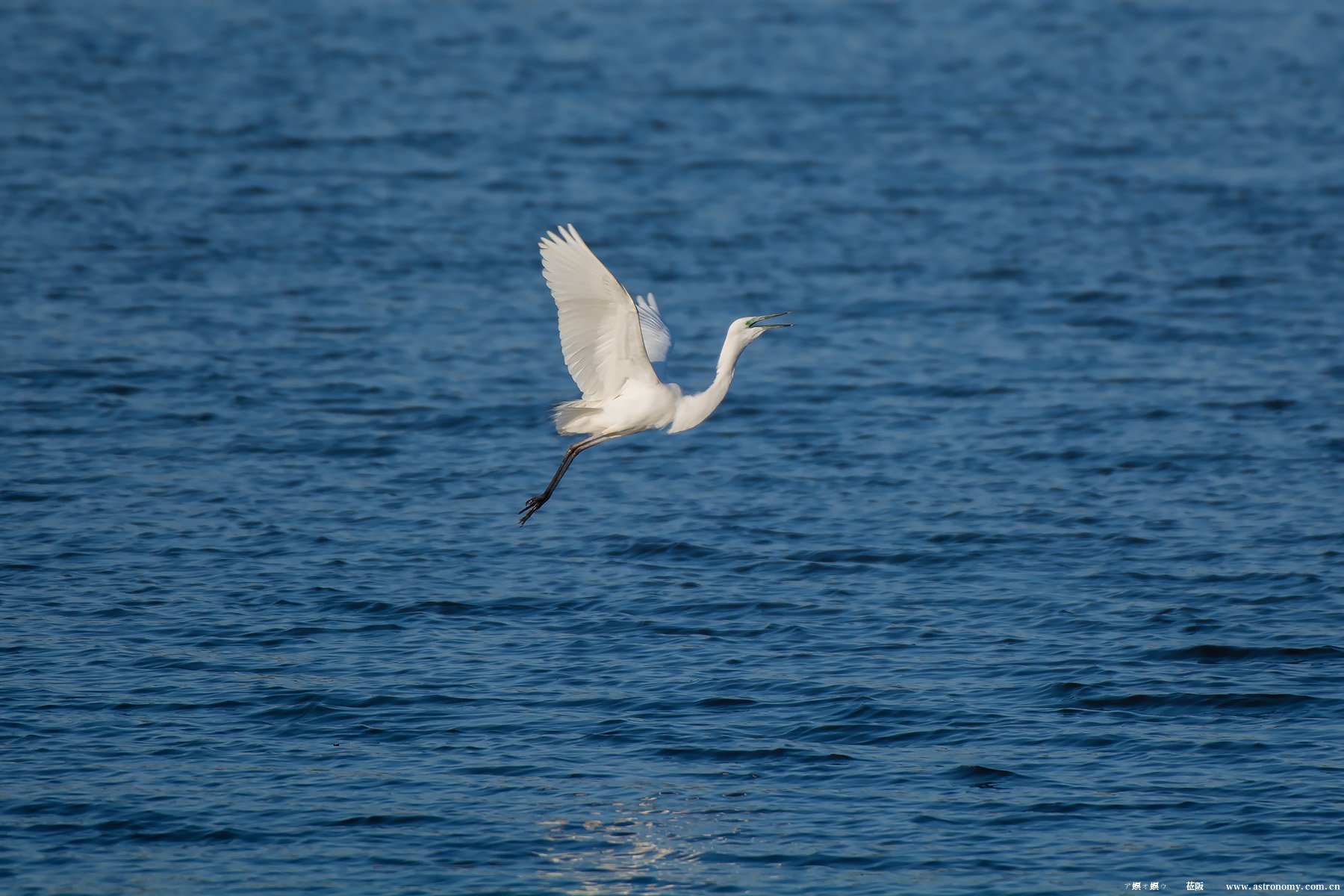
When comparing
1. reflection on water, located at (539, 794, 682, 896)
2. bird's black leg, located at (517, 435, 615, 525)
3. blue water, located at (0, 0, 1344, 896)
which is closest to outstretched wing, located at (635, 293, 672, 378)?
bird's black leg, located at (517, 435, 615, 525)

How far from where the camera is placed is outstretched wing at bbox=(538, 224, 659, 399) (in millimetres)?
10719

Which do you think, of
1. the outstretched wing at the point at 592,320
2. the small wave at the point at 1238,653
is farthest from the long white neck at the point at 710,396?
the small wave at the point at 1238,653

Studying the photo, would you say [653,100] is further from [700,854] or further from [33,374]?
[700,854]

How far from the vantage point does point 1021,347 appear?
64.9ft

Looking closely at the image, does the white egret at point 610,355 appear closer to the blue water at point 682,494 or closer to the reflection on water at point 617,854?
the blue water at point 682,494

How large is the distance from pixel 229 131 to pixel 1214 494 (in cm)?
1846

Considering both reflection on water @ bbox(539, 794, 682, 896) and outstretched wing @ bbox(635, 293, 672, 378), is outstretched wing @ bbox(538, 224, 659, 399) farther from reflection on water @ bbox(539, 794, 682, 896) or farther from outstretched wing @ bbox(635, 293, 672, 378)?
reflection on water @ bbox(539, 794, 682, 896)

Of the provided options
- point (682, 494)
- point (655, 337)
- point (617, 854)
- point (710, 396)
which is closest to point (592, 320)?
point (710, 396)

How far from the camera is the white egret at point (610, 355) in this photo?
10820mm

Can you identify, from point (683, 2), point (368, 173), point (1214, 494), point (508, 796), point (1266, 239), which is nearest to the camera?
point (508, 796)

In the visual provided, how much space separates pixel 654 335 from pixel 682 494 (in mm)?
3239

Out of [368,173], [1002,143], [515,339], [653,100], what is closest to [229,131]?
[368,173]

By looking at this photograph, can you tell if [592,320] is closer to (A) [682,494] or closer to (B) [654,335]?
(B) [654,335]

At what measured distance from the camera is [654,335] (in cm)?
1283
